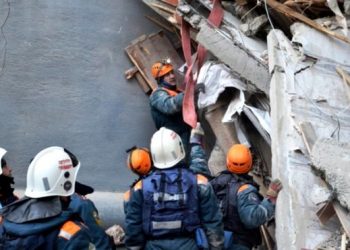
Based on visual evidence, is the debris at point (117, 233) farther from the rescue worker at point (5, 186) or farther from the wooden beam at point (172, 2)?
the wooden beam at point (172, 2)

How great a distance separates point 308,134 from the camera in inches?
223

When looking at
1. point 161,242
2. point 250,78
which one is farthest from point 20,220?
point 250,78

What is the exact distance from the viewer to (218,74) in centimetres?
707

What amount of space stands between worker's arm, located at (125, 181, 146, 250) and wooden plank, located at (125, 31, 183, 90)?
316 cm

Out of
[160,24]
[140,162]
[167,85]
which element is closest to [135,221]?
[140,162]

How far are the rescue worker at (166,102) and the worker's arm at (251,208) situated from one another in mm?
1965

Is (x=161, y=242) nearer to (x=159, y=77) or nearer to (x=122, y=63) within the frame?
(x=159, y=77)

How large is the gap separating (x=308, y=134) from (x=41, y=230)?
2615mm

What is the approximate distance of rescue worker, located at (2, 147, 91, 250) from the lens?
13.2 feet

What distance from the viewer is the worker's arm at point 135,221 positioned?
4.95 metres

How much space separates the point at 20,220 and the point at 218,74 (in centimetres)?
353

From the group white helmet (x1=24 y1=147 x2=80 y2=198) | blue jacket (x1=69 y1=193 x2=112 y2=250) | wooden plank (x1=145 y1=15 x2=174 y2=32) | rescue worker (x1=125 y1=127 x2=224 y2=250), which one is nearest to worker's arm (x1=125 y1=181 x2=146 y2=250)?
rescue worker (x1=125 y1=127 x2=224 y2=250)

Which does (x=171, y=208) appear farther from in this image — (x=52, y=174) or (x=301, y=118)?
(x=301, y=118)

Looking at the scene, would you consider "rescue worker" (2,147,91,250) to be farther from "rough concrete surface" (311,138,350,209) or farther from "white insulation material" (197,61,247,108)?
"white insulation material" (197,61,247,108)
